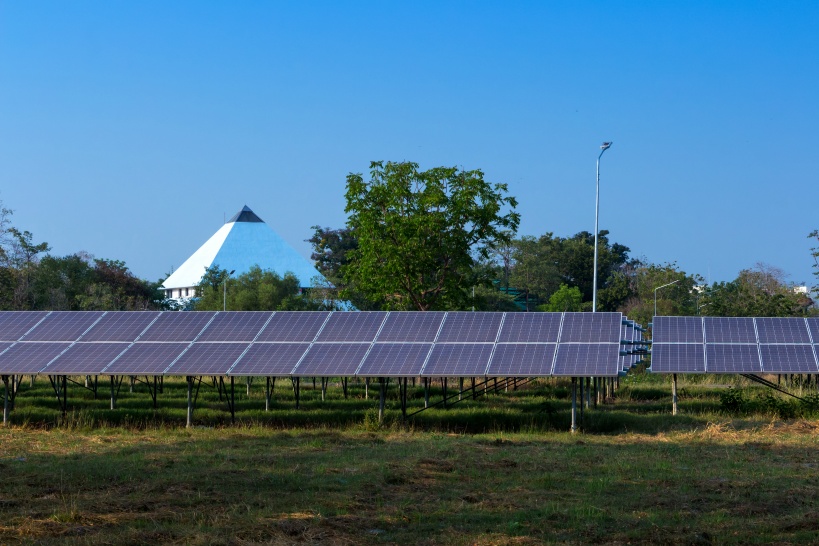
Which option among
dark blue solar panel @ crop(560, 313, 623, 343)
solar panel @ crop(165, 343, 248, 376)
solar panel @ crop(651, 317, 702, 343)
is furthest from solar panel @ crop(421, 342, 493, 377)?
solar panel @ crop(651, 317, 702, 343)

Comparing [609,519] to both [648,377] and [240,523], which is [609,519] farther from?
[648,377]

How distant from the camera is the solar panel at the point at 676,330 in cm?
2950

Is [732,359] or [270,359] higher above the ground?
[732,359]

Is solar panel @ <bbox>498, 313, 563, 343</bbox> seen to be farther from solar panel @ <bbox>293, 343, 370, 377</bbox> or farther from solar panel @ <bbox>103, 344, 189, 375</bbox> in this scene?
solar panel @ <bbox>103, 344, 189, 375</bbox>

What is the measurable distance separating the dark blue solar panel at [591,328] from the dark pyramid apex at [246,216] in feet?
253

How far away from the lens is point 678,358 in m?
27.5

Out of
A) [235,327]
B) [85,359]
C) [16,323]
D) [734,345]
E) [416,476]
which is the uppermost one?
[16,323]

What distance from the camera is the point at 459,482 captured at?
1650 cm

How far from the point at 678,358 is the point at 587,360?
162 inches

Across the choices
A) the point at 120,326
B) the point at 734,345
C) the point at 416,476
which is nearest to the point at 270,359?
the point at 120,326

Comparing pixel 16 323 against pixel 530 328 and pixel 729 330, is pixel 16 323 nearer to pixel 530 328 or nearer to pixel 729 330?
pixel 530 328

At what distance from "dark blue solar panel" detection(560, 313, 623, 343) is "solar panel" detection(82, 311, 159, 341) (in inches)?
480

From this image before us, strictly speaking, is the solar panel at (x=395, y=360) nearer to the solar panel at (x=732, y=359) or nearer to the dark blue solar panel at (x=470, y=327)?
the dark blue solar panel at (x=470, y=327)

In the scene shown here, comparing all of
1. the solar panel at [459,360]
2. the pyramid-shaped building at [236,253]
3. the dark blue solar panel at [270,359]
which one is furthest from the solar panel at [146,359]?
the pyramid-shaped building at [236,253]
